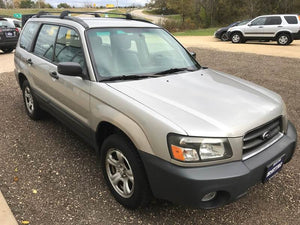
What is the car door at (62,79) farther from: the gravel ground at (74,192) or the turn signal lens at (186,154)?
the turn signal lens at (186,154)

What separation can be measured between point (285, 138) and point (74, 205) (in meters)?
2.19

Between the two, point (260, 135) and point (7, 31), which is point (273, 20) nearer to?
point (7, 31)

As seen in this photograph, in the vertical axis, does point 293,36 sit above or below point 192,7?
below

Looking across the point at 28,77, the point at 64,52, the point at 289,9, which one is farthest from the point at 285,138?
the point at 289,9

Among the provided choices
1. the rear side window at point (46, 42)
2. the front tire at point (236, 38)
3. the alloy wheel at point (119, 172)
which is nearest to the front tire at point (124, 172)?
the alloy wheel at point (119, 172)

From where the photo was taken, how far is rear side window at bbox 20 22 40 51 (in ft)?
14.7

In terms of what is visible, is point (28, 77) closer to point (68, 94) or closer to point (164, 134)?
point (68, 94)

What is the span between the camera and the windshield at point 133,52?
3.01 metres

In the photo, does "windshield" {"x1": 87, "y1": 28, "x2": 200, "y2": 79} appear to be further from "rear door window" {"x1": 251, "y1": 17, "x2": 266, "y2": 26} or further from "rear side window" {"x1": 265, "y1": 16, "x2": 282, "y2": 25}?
"rear door window" {"x1": 251, "y1": 17, "x2": 266, "y2": 26}

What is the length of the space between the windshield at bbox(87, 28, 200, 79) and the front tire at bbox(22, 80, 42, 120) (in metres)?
2.05

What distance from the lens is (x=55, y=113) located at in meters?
3.86

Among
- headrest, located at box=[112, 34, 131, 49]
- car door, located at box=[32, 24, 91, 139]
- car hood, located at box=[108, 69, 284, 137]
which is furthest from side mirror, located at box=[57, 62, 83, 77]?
headrest, located at box=[112, 34, 131, 49]

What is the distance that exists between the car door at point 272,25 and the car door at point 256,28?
22cm

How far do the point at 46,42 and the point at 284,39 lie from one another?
15.3 meters
